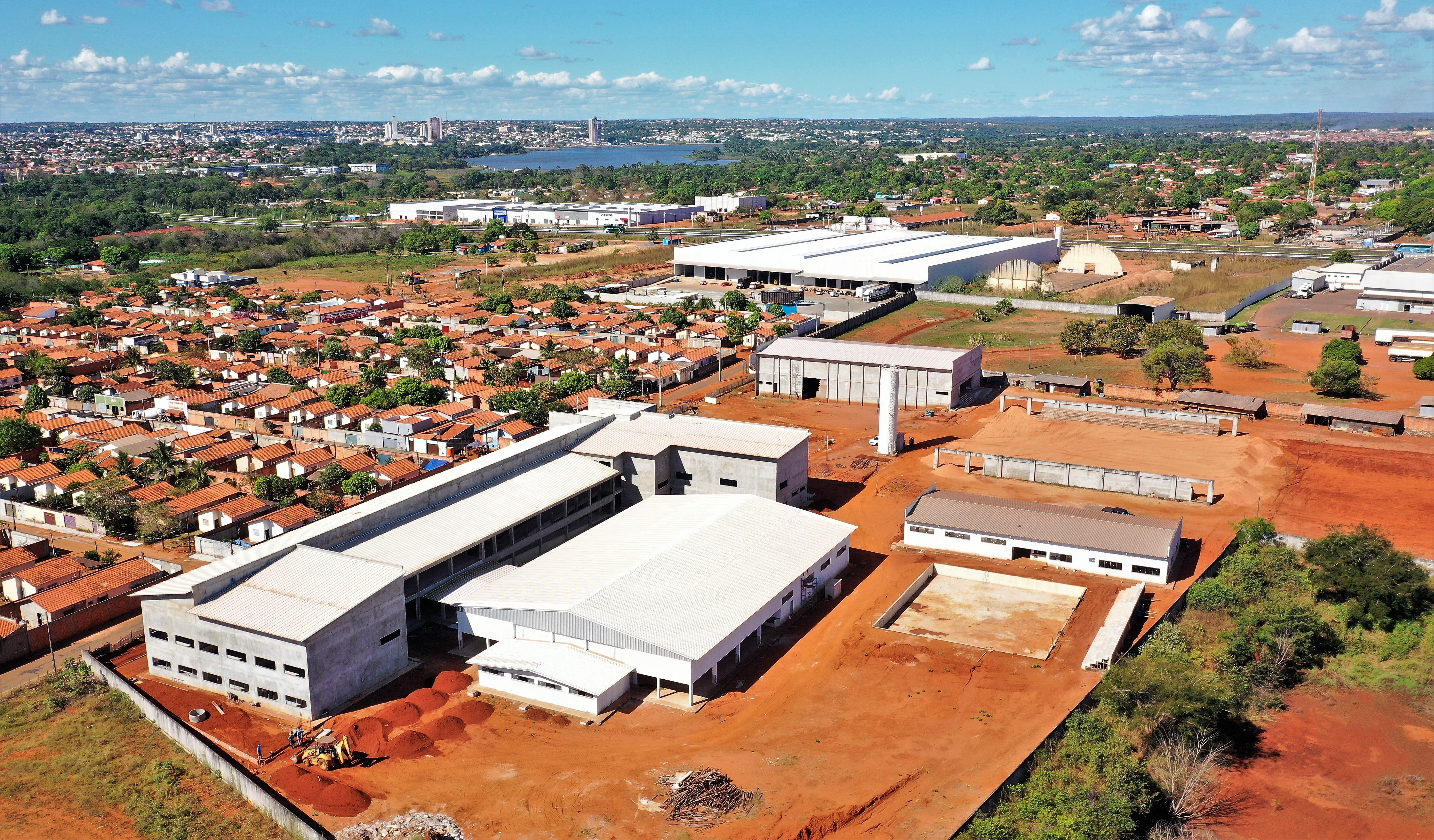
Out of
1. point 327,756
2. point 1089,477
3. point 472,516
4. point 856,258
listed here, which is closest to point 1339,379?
point 1089,477

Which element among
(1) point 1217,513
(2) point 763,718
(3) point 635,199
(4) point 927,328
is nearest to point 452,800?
(2) point 763,718

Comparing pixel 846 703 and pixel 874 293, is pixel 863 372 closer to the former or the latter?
pixel 874 293

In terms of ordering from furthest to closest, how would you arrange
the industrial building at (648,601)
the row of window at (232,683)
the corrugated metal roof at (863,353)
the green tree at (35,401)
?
the corrugated metal roof at (863,353) < the green tree at (35,401) < the industrial building at (648,601) < the row of window at (232,683)

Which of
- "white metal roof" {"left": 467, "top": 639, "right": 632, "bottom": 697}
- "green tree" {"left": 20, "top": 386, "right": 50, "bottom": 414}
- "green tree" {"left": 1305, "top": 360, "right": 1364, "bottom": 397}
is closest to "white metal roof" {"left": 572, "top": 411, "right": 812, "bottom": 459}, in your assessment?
"white metal roof" {"left": 467, "top": 639, "right": 632, "bottom": 697}

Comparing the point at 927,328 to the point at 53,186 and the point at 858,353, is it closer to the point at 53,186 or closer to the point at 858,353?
the point at 858,353

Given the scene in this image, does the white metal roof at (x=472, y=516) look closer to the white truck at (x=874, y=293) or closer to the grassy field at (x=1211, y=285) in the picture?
the white truck at (x=874, y=293)

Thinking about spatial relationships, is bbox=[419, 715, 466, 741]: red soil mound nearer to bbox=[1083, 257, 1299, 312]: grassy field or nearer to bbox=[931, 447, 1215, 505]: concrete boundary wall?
bbox=[931, 447, 1215, 505]: concrete boundary wall

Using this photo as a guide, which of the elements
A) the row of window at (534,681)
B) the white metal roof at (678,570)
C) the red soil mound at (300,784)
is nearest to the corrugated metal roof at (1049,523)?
the white metal roof at (678,570)

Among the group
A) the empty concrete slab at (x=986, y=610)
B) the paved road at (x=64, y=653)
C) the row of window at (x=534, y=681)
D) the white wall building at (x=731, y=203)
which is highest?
the white wall building at (x=731, y=203)
